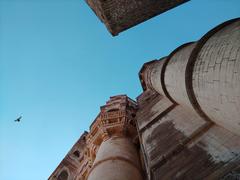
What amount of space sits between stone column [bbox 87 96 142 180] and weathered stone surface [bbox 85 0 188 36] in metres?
4.00

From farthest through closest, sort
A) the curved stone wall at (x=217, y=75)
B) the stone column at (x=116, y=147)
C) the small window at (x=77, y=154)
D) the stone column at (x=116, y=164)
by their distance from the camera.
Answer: the small window at (x=77, y=154) → the stone column at (x=116, y=147) → the stone column at (x=116, y=164) → the curved stone wall at (x=217, y=75)

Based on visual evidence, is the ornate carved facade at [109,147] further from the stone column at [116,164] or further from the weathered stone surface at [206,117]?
the weathered stone surface at [206,117]

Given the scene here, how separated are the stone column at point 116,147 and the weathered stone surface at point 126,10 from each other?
4.00 meters

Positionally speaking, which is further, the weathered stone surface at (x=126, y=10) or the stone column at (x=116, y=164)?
the stone column at (x=116, y=164)

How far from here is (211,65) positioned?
316 cm

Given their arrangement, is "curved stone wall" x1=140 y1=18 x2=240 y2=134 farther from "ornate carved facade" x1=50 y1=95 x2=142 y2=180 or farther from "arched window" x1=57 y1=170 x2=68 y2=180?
"arched window" x1=57 y1=170 x2=68 y2=180

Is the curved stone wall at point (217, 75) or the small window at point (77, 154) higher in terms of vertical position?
the curved stone wall at point (217, 75)

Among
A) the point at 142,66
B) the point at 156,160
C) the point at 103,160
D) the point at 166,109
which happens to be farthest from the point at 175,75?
the point at 142,66

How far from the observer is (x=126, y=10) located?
16.1 feet

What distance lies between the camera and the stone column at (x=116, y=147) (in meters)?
6.09

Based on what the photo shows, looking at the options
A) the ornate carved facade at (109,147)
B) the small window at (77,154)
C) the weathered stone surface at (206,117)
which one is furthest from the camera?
the small window at (77,154)

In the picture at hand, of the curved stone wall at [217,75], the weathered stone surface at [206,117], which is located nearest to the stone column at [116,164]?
the weathered stone surface at [206,117]

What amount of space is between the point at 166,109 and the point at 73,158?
8745 millimetres

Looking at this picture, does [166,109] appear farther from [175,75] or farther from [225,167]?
[225,167]
